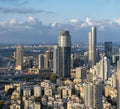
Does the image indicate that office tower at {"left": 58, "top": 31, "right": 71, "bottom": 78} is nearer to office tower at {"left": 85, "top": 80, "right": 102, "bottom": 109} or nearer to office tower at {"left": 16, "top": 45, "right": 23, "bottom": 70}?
office tower at {"left": 16, "top": 45, "right": 23, "bottom": 70}

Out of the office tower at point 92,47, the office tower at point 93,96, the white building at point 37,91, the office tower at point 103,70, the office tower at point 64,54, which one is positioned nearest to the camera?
the office tower at point 93,96

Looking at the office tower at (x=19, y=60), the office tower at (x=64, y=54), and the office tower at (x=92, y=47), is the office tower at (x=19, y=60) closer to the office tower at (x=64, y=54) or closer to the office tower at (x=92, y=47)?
the office tower at (x=64, y=54)

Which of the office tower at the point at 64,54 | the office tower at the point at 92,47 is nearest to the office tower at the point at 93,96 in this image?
the office tower at the point at 64,54

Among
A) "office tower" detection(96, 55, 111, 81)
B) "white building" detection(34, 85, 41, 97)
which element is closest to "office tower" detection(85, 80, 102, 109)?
"white building" detection(34, 85, 41, 97)

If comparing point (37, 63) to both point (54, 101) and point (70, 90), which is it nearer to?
point (70, 90)

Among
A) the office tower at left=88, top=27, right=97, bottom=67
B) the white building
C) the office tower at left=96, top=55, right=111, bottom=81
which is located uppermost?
the office tower at left=88, top=27, right=97, bottom=67

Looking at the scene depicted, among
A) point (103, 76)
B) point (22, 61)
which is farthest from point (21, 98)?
point (22, 61)
